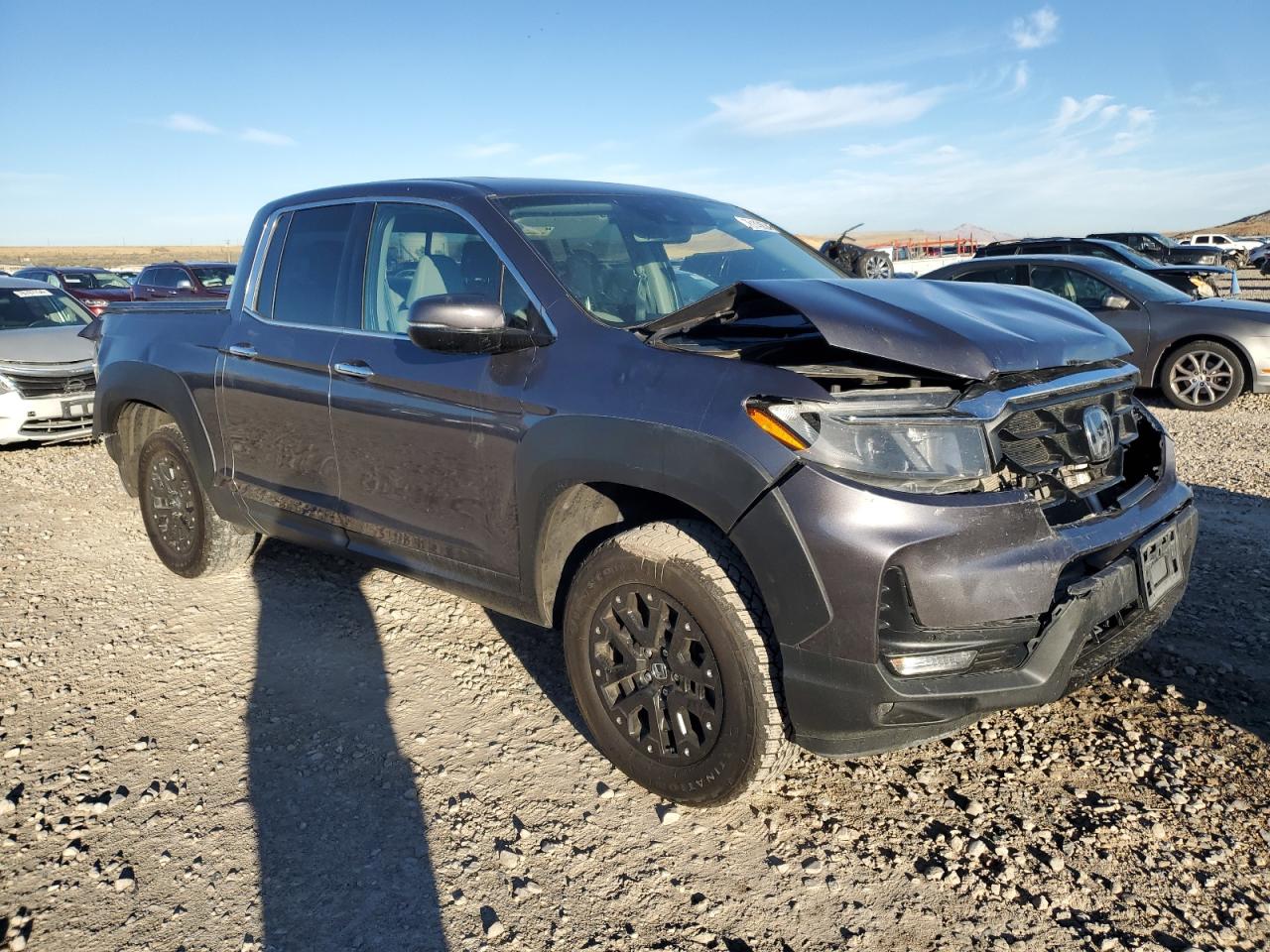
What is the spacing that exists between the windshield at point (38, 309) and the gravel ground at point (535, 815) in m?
6.37

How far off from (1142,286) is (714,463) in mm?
8842

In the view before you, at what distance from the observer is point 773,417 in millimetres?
2400

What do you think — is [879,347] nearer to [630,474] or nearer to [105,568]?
[630,474]

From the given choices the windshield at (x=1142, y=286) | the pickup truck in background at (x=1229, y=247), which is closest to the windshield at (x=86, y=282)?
the windshield at (x=1142, y=286)

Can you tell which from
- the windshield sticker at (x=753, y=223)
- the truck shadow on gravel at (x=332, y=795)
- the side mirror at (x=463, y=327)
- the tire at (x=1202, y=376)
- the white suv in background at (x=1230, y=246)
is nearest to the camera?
the truck shadow on gravel at (x=332, y=795)

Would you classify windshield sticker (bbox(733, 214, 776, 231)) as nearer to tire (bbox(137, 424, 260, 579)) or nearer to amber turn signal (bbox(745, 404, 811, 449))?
amber turn signal (bbox(745, 404, 811, 449))

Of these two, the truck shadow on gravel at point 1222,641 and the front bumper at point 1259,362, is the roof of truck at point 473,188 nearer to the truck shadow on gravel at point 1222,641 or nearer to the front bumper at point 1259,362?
the truck shadow on gravel at point 1222,641

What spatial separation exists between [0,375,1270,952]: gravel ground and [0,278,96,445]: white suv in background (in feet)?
16.5

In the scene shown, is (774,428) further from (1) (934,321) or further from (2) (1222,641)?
(2) (1222,641)

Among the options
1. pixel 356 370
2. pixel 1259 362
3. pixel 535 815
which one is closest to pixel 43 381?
pixel 356 370

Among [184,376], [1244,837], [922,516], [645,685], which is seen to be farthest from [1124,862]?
[184,376]

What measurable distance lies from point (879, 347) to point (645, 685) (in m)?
1.20

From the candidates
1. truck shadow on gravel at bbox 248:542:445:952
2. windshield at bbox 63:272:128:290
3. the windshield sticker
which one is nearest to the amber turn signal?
truck shadow on gravel at bbox 248:542:445:952

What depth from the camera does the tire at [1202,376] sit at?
8.81 metres
